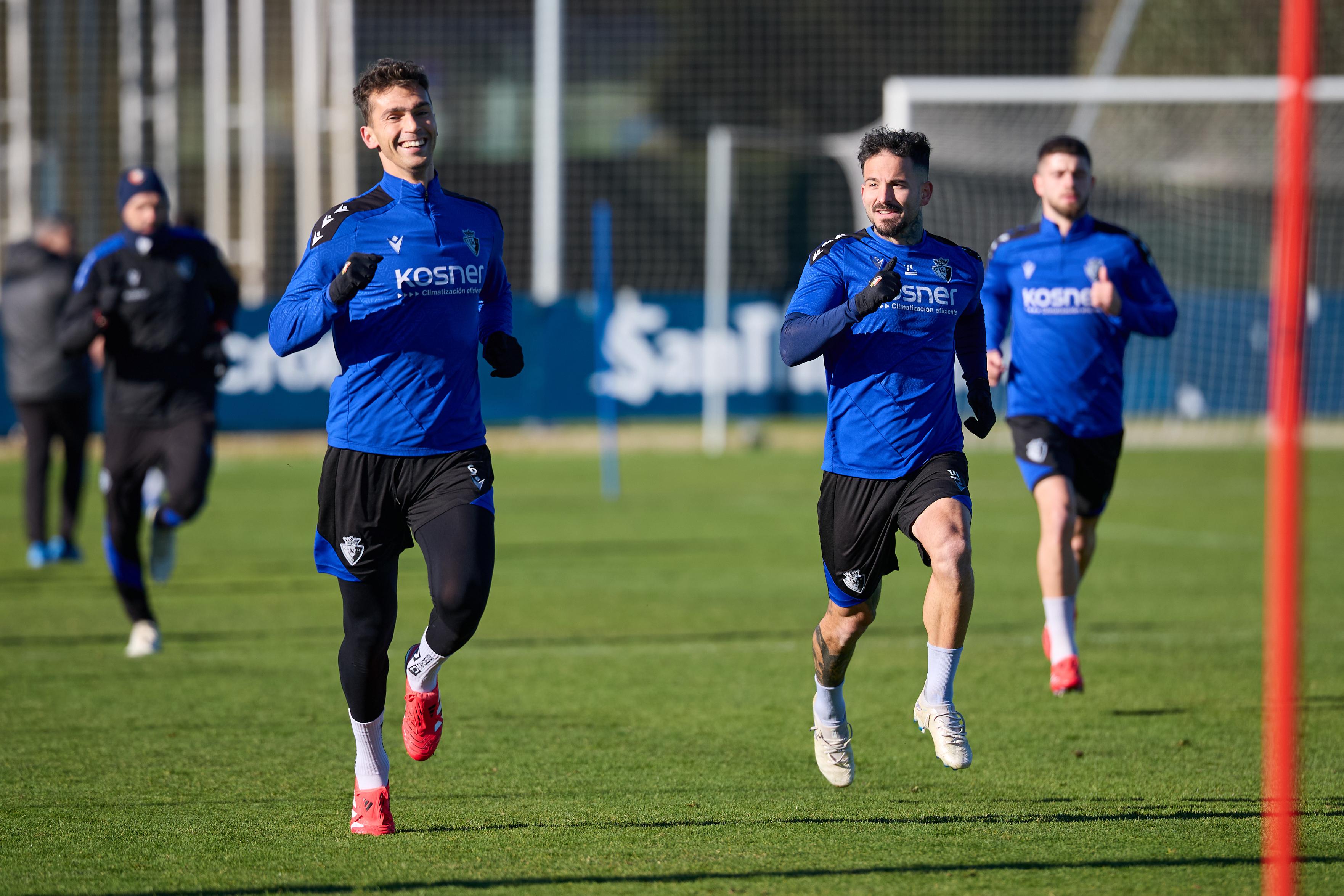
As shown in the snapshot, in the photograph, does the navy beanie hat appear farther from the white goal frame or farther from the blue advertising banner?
the blue advertising banner

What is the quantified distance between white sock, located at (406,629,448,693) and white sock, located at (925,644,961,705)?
5.29 feet

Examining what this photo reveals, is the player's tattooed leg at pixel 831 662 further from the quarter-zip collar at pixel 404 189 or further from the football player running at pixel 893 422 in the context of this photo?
the quarter-zip collar at pixel 404 189

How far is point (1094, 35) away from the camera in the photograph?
32.6m

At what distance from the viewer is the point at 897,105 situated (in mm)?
12266

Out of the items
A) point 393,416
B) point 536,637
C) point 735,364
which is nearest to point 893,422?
point 393,416

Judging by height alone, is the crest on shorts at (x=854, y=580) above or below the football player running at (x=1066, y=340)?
below

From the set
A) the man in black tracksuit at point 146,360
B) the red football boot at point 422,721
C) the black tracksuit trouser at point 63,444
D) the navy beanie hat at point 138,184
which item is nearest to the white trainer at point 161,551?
the man in black tracksuit at point 146,360

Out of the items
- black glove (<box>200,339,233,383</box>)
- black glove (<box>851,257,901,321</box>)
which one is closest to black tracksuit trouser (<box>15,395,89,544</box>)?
black glove (<box>200,339,233,383</box>)

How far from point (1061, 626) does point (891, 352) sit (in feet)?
8.18

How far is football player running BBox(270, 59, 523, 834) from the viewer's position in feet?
16.7

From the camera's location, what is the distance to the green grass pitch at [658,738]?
4.81 metres

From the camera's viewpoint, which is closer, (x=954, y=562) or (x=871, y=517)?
(x=954, y=562)

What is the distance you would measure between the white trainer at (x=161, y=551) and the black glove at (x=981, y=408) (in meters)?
4.92

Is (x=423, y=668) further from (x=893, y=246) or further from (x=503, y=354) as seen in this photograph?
(x=893, y=246)
